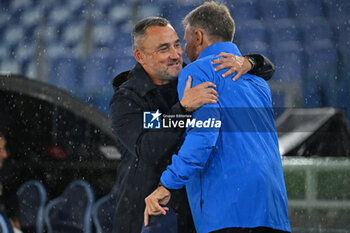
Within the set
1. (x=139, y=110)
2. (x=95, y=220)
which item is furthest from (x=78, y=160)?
(x=139, y=110)

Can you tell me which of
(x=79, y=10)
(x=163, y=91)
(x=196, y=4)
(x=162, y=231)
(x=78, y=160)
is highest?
(x=79, y=10)

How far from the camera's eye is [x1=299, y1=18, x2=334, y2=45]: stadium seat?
1781mm

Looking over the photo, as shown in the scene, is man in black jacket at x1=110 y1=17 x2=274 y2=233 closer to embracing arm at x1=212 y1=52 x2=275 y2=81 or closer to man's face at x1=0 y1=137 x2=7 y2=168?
embracing arm at x1=212 y1=52 x2=275 y2=81

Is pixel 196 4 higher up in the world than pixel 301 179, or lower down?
higher up

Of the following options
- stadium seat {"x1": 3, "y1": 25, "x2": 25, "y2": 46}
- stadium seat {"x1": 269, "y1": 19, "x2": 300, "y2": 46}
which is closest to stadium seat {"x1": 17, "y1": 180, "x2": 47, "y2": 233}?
stadium seat {"x1": 3, "y1": 25, "x2": 25, "y2": 46}

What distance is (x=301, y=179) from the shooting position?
6.72 ft

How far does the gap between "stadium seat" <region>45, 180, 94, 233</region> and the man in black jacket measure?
24.0 inches

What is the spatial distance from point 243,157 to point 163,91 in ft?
1.87

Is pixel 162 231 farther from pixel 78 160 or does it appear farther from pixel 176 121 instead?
pixel 78 160

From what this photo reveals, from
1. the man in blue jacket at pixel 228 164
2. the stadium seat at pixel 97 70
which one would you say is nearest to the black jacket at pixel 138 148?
the man in blue jacket at pixel 228 164

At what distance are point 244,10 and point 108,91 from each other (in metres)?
0.70

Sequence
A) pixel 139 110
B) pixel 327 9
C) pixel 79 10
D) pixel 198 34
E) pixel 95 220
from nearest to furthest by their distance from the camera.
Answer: pixel 198 34 → pixel 139 110 → pixel 327 9 → pixel 79 10 → pixel 95 220

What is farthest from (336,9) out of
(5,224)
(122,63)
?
(5,224)

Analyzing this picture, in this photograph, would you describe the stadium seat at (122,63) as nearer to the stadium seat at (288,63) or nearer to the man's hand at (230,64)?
the stadium seat at (288,63)
